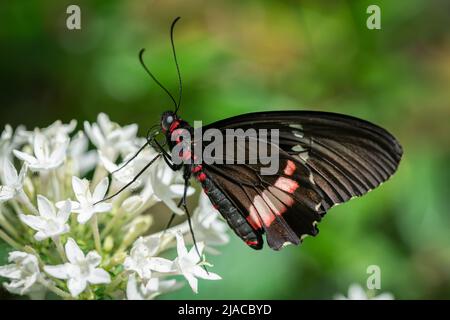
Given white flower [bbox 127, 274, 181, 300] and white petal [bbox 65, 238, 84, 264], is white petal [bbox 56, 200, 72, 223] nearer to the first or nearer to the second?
white petal [bbox 65, 238, 84, 264]

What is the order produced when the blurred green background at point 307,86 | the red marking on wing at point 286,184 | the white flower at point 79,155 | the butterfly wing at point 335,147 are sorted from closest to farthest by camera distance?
1. the butterfly wing at point 335,147
2. the red marking on wing at point 286,184
3. the white flower at point 79,155
4. the blurred green background at point 307,86

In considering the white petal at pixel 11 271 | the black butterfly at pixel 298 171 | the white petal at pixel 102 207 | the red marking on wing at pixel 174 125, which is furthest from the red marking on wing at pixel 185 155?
the white petal at pixel 11 271

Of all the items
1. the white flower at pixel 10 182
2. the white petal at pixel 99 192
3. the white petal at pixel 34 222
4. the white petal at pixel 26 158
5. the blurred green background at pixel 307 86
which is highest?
the blurred green background at pixel 307 86

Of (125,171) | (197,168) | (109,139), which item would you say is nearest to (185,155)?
(197,168)

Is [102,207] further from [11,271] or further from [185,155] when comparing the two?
[185,155]

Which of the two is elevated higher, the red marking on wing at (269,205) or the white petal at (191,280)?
the red marking on wing at (269,205)

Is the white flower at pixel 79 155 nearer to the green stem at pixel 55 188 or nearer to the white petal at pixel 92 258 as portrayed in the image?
the green stem at pixel 55 188

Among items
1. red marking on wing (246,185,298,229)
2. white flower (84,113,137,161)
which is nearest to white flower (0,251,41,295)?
white flower (84,113,137,161)

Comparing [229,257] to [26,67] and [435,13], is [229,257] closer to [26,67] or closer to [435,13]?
[26,67]
